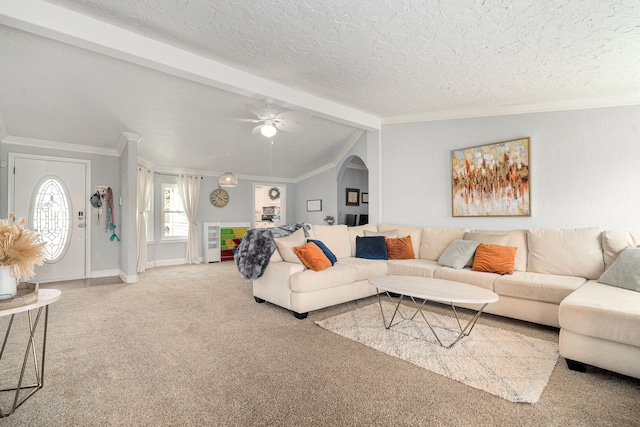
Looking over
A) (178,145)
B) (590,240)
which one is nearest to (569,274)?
(590,240)

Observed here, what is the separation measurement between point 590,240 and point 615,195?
684mm

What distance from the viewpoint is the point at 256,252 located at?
146 inches

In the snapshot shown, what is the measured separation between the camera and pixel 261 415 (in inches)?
65.6

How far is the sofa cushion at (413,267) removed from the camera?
371 centimetres

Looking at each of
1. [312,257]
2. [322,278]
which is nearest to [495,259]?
[322,278]

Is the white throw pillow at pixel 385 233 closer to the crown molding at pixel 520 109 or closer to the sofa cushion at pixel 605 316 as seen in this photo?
the crown molding at pixel 520 109

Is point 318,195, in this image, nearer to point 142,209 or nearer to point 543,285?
point 142,209

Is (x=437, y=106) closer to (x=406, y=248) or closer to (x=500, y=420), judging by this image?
(x=406, y=248)

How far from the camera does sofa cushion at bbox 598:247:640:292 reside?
2535 mm

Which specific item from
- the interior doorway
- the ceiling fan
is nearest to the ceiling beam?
the ceiling fan

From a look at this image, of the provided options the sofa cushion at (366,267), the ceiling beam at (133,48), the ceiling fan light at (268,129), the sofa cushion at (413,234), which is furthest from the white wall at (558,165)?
the ceiling fan light at (268,129)

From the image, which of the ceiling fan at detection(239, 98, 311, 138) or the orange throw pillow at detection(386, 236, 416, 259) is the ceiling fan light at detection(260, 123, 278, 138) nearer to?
the ceiling fan at detection(239, 98, 311, 138)

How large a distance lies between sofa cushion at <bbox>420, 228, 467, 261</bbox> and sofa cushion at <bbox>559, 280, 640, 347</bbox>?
1907 millimetres

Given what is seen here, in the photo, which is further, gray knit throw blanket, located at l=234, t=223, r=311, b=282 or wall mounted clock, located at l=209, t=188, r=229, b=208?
wall mounted clock, located at l=209, t=188, r=229, b=208
